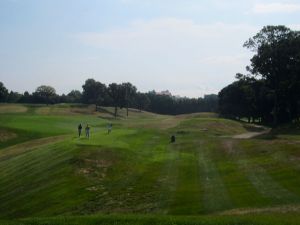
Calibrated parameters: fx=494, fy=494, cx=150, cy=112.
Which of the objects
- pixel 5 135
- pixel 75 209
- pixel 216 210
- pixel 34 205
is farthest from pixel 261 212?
pixel 5 135

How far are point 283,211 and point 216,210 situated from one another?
3.31m

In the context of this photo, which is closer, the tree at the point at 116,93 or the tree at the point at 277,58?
the tree at the point at 277,58

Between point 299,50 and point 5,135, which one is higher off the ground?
point 299,50

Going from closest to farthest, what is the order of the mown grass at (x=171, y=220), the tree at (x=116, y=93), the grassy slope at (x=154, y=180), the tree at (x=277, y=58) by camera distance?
the mown grass at (x=171, y=220) < the grassy slope at (x=154, y=180) < the tree at (x=277, y=58) < the tree at (x=116, y=93)

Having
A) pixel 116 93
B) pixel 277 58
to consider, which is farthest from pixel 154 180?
pixel 116 93

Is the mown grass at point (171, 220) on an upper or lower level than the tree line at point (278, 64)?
lower

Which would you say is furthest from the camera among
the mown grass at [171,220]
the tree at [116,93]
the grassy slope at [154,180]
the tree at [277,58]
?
the tree at [116,93]

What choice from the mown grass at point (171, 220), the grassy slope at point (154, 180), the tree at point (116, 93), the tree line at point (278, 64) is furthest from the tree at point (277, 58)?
the tree at point (116, 93)

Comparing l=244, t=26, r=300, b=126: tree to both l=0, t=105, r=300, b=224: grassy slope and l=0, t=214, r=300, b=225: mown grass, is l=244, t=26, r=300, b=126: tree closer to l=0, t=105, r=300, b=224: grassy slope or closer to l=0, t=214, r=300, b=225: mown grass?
l=0, t=105, r=300, b=224: grassy slope

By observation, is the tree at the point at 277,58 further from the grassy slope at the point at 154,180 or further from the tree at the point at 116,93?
the tree at the point at 116,93

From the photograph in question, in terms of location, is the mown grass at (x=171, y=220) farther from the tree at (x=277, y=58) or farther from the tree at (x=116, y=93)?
the tree at (x=116, y=93)

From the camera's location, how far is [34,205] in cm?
3062

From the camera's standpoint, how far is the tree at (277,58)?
87000 mm

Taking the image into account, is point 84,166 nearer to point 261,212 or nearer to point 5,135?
point 261,212
